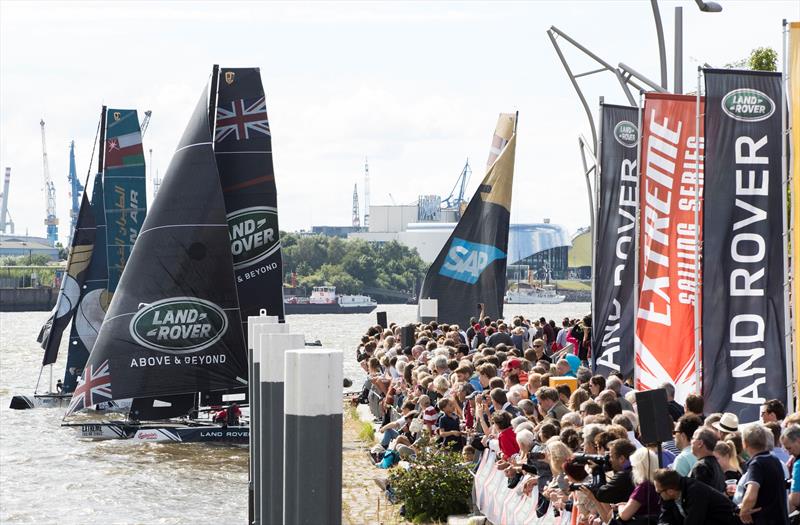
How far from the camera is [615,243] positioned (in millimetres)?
16266

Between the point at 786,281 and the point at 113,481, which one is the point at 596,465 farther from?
the point at 113,481

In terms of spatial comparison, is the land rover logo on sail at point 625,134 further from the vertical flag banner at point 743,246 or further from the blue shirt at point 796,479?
the blue shirt at point 796,479

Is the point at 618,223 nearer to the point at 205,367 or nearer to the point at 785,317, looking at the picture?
the point at 785,317

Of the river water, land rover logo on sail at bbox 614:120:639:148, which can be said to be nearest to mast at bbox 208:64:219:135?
the river water

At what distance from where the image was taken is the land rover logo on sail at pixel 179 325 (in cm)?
2180

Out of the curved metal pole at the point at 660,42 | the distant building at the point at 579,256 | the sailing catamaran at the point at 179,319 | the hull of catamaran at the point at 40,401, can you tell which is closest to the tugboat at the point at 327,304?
the distant building at the point at 579,256

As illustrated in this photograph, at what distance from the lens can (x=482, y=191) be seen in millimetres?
26875

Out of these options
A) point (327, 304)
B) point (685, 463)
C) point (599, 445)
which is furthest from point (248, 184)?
point (327, 304)

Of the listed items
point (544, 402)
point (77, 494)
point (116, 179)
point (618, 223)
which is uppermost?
point (116, 179)

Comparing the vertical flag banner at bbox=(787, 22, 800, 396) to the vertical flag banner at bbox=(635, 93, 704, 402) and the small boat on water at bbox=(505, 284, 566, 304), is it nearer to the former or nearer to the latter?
the vertical flag banner at bbox=(635, 93, 704, 402)

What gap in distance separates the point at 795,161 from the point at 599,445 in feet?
13.1

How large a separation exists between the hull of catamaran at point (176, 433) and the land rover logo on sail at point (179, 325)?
1.34m

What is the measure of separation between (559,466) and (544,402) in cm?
210

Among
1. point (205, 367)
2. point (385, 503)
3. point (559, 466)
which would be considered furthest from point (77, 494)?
point (559, 466)
